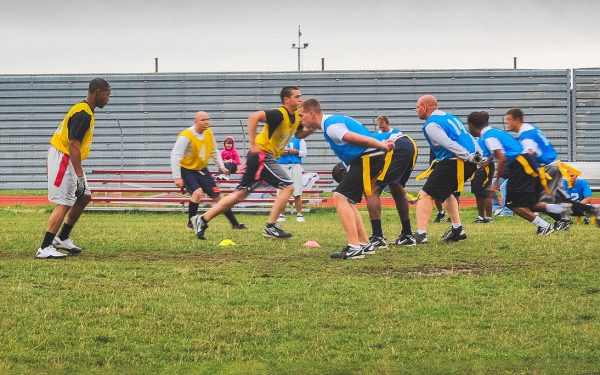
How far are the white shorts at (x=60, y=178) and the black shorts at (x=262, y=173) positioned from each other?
3.03 metres

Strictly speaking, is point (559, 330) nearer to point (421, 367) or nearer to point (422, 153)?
point (421, 367)

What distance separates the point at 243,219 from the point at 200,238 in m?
6.90

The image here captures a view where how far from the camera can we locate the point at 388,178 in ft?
38.7

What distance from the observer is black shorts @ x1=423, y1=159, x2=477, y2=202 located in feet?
38.9

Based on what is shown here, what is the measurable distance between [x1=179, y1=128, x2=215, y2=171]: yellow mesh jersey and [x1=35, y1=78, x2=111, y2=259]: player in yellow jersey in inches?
170

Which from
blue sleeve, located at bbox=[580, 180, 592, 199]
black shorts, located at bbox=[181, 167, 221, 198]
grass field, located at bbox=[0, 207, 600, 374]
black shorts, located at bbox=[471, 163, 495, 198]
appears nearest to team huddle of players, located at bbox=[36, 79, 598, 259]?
black shorts, located at bbox=[181, 167, 221, 198]

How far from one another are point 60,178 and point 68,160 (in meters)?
0.21

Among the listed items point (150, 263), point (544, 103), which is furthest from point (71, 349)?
point (544, 103)

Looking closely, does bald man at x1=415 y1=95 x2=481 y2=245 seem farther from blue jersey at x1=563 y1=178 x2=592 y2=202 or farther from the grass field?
blue jersey at x1=563 y1=178 x2=592 y2=202

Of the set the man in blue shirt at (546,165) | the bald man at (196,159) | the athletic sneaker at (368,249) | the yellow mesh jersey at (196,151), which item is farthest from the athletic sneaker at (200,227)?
the man in blue shirt at (546,165)

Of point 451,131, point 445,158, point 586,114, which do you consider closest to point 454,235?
point 445,158

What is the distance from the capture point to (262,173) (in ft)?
41.9

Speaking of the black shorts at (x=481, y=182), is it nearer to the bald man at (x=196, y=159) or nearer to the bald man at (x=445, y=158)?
the bald man at (x=445, y=158)

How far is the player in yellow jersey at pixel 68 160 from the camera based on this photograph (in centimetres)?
998
